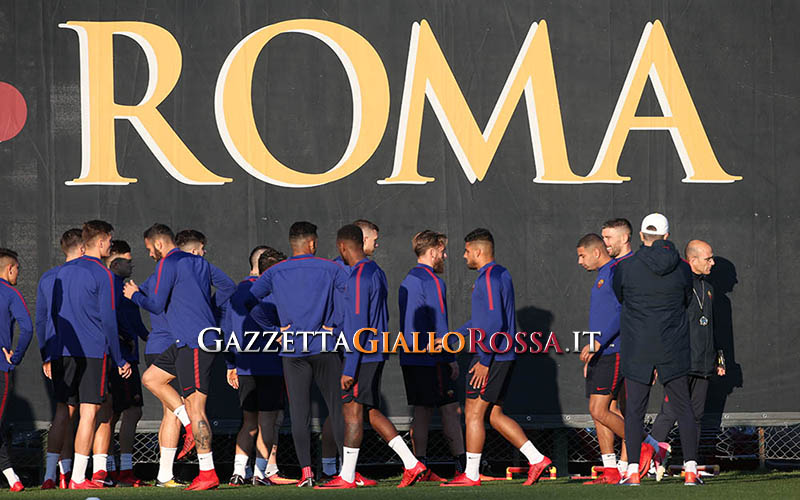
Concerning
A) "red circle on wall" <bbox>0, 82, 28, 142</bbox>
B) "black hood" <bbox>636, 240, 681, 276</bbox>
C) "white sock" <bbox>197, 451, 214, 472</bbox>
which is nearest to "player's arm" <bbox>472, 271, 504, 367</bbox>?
"black hood" <bbox>636, 240, 681, 276</bbox>

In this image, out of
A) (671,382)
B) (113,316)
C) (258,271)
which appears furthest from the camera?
(258,271)

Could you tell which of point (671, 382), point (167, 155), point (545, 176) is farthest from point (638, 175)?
point (167, 155)

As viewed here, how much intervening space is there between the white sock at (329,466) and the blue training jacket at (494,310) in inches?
57.7

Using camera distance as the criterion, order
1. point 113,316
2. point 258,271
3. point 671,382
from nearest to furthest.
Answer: point 671,382, point 113,316, point 258,271

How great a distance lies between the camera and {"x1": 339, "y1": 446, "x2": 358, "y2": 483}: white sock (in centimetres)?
832

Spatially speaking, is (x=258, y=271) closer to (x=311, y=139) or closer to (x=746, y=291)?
(x=311, y=139)

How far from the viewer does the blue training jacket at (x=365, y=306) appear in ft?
27.1

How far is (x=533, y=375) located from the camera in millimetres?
9750

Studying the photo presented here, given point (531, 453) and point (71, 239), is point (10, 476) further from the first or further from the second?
point (531, 453)

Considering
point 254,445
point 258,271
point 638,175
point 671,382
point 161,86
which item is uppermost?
point 161,86

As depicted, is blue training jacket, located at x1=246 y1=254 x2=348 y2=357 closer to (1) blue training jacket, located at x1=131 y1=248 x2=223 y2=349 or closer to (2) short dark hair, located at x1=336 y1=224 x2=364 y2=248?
(2) short dark hair, located at x1=336 y1=224 x2=364 y2=248

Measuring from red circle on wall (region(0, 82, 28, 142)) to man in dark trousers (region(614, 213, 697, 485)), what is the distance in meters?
4.89

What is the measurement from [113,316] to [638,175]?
412 centimetres

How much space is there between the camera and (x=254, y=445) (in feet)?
30.9
